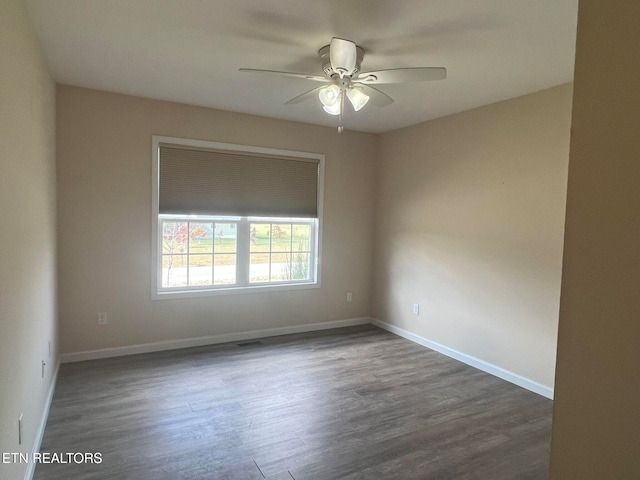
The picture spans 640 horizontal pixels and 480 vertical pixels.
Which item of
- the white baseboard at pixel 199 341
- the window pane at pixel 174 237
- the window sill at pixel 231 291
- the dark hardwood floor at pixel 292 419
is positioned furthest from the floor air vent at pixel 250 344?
the window pane at pixel 174 237

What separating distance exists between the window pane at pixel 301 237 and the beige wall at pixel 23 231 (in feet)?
8.44

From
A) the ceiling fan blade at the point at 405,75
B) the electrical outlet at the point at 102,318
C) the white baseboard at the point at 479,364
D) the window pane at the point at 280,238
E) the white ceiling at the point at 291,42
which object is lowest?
the white baseboard at the point at 479,364

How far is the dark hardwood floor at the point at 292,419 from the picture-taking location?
2250 mm

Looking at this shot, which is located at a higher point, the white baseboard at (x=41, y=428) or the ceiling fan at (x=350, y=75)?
the ceiling fan at (x=350, y=75)

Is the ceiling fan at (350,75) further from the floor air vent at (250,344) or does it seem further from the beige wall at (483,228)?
the floor air vent at (250,344)

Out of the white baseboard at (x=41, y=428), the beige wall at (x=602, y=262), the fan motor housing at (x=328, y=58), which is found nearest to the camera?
the beige wall at (x=602, y=262)

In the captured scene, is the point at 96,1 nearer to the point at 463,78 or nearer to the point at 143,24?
the point at 143,24

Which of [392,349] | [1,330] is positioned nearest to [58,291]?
[1,330]

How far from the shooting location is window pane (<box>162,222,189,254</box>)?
410 cm

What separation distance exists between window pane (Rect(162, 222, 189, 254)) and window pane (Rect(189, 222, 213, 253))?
0.06 metres

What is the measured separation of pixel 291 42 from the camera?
252 centimetres

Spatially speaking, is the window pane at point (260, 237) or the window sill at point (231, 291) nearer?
the window sill at point (231, 291)

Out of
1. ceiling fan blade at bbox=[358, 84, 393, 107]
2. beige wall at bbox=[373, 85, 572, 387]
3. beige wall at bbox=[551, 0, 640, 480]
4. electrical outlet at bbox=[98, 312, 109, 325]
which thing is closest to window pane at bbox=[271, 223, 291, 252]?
beige wall at bbox=[373, 85, 572, 387]

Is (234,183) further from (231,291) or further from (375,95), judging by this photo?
(375,95)
